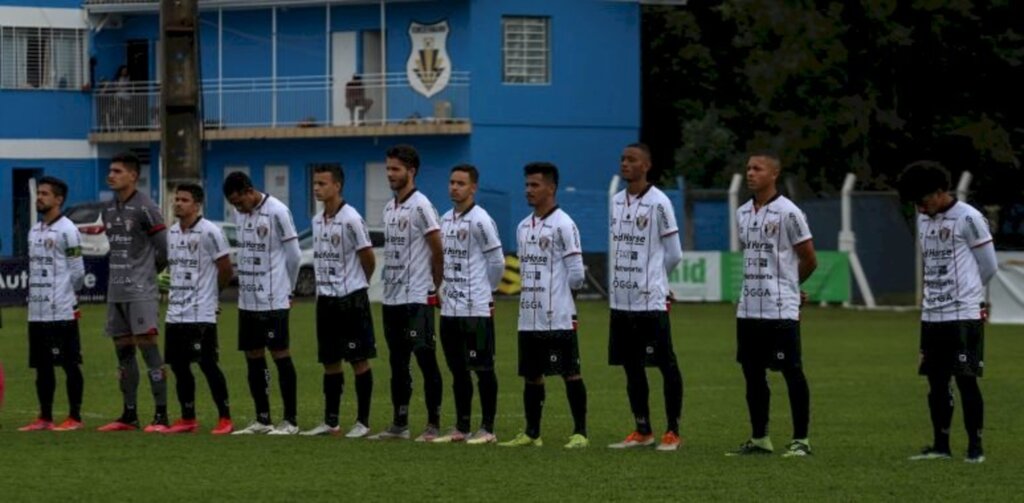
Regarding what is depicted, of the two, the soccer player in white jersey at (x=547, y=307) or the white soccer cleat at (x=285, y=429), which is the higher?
the soccer player in white jersey at (x=547, y=307)

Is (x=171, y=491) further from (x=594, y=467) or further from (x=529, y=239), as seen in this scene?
(x=529, y=239)

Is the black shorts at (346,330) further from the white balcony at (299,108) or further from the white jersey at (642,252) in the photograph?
the white balcony at (299,108)

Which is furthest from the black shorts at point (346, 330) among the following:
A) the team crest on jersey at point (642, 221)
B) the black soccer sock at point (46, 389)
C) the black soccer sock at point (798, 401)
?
the black soccer sock at point (798, 401)

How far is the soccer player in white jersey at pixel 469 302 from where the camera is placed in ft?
59.7

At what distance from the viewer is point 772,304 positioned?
17000 mm

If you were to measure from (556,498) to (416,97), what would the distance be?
146 ft

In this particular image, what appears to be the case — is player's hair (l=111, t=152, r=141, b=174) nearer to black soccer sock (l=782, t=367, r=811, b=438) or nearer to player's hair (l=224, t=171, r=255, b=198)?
player's hair (l=224, t=171, r=255, b=198)

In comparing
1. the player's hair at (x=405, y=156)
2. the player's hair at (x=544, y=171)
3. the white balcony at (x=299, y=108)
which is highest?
the white balcony at (x=299, y=108)

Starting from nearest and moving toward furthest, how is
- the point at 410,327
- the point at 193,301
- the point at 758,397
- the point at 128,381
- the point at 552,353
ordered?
the point at 758,397 → the point at 552,353 → the point at 410,327 → the point at 193,301 → the point at 128,381

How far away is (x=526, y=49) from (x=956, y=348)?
42.3 m

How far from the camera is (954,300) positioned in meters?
16.6

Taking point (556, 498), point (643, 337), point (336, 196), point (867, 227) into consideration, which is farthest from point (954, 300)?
point (867, 227)

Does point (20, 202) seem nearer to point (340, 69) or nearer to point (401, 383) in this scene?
point (340, 69)

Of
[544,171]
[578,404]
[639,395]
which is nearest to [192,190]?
[544,171]
